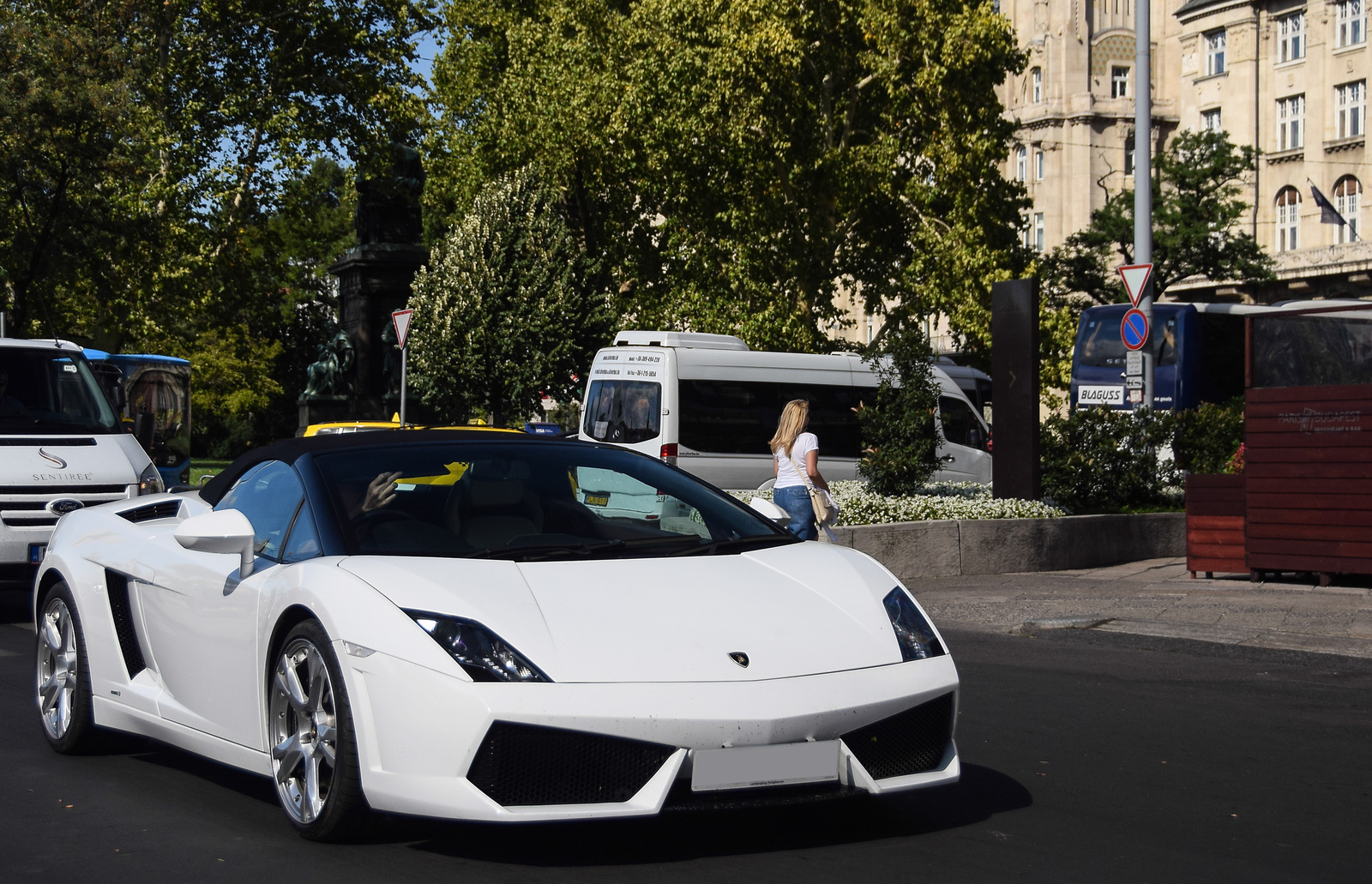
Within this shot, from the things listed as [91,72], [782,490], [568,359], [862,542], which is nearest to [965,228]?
[568,359]

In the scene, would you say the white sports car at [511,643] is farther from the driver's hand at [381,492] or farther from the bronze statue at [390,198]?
the bronze statue at [390,198]

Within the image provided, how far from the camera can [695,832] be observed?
5.00 meters

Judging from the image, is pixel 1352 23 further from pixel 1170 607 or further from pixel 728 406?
pixel 1170 607

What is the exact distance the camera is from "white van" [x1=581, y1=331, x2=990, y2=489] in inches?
877

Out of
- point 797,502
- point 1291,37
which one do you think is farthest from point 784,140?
point 1291,37

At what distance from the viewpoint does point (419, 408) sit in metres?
41.2

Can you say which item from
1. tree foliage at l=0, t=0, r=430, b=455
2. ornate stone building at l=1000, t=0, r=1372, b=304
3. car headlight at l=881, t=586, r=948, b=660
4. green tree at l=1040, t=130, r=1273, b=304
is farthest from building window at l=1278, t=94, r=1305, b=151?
car headlight at l=881, t=586, r=948, b=660

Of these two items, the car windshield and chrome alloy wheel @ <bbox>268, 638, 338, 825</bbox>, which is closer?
chrome alloy wheel @ <bbox>268, 638, 338, 825</bbox>

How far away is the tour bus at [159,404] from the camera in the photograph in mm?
33156

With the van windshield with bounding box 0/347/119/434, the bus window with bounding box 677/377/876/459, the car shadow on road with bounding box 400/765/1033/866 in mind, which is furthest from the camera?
the bus window with bounding box 677/377/876/459

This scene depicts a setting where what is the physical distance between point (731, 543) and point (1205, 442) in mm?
16603

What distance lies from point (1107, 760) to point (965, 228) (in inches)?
1200

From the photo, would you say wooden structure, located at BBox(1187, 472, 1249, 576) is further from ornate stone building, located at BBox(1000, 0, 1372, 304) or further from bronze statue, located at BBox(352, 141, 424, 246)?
ornate stone building, located at BBox(1000, 0, 1372, 304)

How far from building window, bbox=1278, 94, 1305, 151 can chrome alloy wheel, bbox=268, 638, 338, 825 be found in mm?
55011
